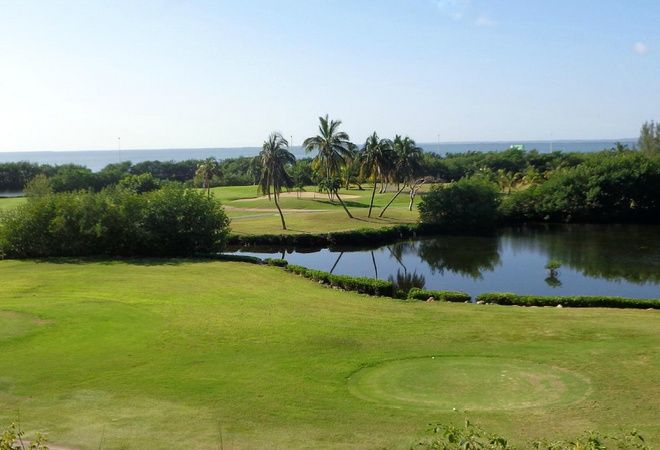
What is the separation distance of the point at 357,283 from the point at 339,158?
1309 inches

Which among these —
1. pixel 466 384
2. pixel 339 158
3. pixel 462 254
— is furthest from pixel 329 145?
pixel 466 384

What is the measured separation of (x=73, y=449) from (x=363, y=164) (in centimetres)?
5879

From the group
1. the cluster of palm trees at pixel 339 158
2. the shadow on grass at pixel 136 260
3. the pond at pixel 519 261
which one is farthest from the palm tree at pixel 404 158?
the shadow on grass at pixel 136 260

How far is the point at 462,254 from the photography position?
52656 mm

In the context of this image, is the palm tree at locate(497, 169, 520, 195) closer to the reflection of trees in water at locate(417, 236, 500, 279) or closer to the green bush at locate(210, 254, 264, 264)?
the reflection of trees in water at locate(417, 236, 500, 279)

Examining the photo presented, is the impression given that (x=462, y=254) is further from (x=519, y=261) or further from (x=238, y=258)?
(x=238, y=258)

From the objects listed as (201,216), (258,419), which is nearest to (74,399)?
(258,419)

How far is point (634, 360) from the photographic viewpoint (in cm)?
2027

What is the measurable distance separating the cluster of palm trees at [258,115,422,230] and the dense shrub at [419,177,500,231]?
6979 mm

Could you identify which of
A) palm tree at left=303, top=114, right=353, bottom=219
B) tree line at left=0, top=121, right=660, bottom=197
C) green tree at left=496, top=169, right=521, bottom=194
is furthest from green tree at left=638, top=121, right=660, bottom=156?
palm tree at left=303, top=114, right=353, bottom=219

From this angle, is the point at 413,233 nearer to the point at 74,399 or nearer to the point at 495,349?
the point at 495,349

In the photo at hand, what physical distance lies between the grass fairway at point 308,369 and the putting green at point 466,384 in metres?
0.08

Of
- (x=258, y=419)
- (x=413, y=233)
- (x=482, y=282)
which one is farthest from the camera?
(x=413, y=233)

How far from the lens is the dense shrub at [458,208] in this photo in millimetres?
65500
